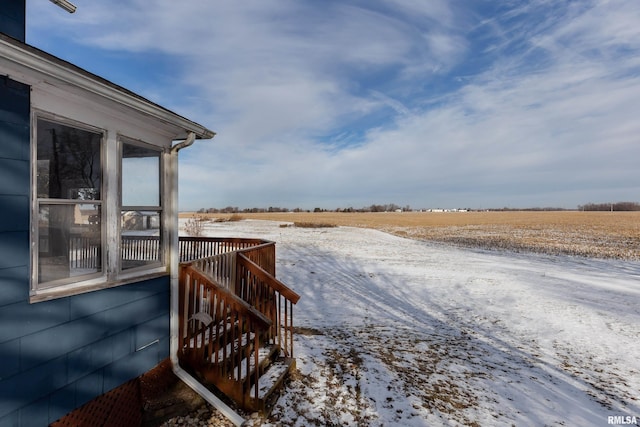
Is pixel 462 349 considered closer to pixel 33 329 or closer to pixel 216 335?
pixel 216 335

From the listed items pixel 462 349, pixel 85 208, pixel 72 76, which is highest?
pixel 72 76

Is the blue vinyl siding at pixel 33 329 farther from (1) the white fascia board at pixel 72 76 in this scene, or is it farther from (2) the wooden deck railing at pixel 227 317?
(2) the wooden deck railing at pixel 227 317

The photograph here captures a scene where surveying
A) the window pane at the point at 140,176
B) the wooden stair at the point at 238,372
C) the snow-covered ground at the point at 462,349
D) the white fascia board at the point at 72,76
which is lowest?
the snow-covered ground at the point at 462,349

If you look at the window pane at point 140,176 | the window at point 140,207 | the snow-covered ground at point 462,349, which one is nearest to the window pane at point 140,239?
Result: the window at point 140,207

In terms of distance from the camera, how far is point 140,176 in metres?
3.96

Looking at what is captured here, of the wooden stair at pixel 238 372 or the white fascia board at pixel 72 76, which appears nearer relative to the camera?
the white fascia board at pixel 72 76

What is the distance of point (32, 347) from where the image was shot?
2668 mm

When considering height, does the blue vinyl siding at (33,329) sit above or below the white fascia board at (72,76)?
below

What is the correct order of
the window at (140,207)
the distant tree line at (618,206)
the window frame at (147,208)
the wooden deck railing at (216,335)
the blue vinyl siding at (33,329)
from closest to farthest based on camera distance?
the blue vinyl siding at (33,329) < the window frame at (147,208) < the window at (140,207) < the wooden deck railing at (216,335) < the distant tree line at (618,206)

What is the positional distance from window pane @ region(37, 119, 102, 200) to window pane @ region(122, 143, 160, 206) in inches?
13.2

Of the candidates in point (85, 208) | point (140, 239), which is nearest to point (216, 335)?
point (140, 239)

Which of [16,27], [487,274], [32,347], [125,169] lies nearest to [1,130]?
[125,169]

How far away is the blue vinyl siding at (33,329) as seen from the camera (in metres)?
2.51

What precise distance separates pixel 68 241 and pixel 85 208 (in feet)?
1.19
